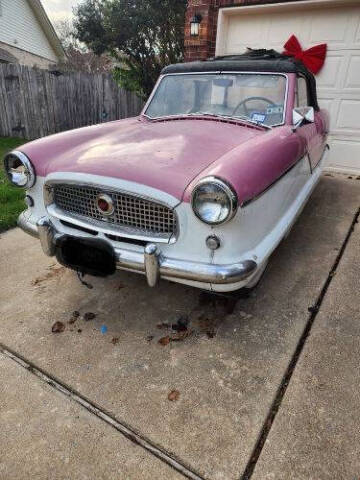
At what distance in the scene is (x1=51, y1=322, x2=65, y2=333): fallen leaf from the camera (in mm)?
2277

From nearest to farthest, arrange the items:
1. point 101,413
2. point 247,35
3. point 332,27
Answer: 1. point 101,413
2. point 332,27
3. point 247,35

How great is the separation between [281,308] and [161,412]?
3.85ft

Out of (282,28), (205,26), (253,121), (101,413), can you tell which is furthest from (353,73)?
(101,413)

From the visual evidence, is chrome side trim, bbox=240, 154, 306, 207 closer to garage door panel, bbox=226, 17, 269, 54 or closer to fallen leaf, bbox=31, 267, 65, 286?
fallen leaf, bbox=31, 267, 65, 286

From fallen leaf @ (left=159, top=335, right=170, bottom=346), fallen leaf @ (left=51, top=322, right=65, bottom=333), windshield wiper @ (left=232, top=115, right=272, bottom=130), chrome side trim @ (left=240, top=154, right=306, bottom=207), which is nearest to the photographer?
chrome side trim @ (left=240, top=154, right=306, bottom=207)

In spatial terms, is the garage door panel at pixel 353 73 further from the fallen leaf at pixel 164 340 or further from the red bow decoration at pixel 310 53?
the fallen leaf at pixel 164 340

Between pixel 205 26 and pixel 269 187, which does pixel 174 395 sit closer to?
pixel 269 187

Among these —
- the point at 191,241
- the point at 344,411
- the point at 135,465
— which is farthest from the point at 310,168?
the point at 135,465

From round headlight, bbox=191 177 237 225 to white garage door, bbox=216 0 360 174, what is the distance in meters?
5.06

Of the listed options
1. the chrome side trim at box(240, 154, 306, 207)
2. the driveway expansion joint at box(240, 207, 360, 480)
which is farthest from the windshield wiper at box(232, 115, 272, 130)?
the driveway expansion joint at box(240, 207, 360, 480)

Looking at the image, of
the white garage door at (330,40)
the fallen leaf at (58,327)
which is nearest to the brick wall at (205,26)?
the white garage door at (330,40)

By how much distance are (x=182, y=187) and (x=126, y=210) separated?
1.38ft

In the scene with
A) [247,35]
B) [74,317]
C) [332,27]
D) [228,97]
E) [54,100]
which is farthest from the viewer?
[54,100]

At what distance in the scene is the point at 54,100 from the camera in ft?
26.3
